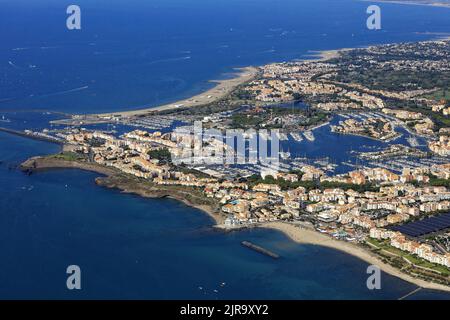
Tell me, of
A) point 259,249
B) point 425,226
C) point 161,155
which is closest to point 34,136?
point 161,155

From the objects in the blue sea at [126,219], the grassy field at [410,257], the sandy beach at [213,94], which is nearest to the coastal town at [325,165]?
the grassy field at [410,257]

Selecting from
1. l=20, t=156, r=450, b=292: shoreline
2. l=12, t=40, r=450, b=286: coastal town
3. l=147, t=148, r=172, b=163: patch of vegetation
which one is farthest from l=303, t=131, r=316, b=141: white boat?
l=20, t=156, r=450, b=292: shoreline

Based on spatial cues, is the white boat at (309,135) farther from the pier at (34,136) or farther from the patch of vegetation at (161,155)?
the pier at (34,136)

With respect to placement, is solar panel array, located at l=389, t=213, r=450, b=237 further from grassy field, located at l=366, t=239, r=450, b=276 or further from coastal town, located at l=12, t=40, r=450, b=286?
grassy field, located at l=366, t=239, r=450, b=276

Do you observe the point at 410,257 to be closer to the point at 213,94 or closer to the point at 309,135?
the point at 309,135

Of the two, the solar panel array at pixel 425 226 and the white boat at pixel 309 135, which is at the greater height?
the white boat at pixel 309 135

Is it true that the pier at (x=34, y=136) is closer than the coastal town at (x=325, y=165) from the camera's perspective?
No
